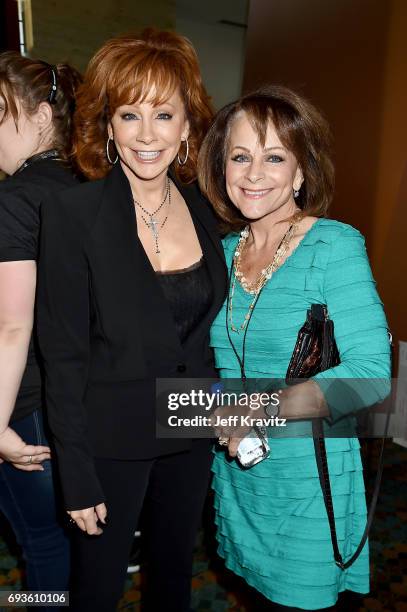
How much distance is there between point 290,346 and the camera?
1332 millimetres

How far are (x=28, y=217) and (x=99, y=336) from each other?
35cm

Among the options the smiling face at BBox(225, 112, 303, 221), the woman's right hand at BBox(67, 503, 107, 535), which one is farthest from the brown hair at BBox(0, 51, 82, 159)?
the woman's right hand at BBox(67, 503, 107, 535)

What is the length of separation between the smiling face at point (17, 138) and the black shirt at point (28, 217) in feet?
0.15

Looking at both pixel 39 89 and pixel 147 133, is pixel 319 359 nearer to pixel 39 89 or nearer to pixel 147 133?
pixel 147 133

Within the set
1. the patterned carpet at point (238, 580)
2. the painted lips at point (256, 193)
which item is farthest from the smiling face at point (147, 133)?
the patterned carpet at point (238, 580)

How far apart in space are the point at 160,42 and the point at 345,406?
41.2 inches

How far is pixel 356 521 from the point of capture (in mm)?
1381

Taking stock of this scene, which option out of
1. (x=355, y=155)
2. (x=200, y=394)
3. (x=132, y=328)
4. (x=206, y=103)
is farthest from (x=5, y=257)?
(x=355, y=155)

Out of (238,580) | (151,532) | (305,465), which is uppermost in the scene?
(305,465)

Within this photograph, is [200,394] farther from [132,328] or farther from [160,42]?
[160,42]

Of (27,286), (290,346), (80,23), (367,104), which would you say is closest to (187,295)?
(290,346)

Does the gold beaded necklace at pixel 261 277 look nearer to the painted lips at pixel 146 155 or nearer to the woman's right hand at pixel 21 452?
the painted lips at pixel 146 155

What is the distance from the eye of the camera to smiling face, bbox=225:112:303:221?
4.63 ft

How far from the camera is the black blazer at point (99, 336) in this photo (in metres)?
1.27
